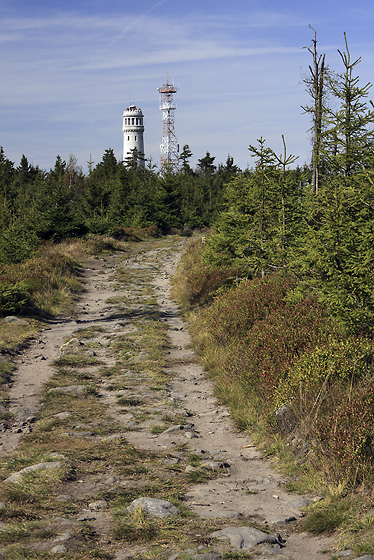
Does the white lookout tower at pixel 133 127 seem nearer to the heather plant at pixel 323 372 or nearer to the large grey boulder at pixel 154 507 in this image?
the heather plant at pixel 323 372

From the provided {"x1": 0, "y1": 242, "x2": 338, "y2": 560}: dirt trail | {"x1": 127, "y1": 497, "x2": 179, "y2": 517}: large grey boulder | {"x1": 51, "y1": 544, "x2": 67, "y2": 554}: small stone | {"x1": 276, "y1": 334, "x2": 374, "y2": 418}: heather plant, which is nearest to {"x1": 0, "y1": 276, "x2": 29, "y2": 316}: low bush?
{"x1": 0, "y1": 242, "x2": 338, "y2": 560}: dirt trail

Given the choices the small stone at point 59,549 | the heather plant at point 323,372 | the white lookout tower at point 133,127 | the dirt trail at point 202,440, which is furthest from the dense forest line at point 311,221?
the white lookout tower at point 133,127

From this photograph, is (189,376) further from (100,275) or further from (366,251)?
(100,275)

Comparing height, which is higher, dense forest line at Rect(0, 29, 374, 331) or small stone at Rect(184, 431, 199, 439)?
dense forest line at Rect(0, 29, 374, 331)

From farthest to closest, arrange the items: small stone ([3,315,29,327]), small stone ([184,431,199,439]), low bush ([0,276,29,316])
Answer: low bush ([0,276,29,316]) → small stone ([3,315,29,327]) → small stone ([184,431,199,439])

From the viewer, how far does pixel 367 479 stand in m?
5.08

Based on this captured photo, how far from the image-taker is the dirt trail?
4795 mm

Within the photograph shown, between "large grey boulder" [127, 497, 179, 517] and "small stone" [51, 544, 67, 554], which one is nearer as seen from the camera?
"small stone" [51, 544, 67, 554]

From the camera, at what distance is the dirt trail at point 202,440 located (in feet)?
15.7

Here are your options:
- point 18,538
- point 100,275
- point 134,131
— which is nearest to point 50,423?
point 18,538

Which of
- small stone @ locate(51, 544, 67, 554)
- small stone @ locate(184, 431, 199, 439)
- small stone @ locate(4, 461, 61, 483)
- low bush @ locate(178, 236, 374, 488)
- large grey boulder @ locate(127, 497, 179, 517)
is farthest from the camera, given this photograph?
small stone @ locate(184, 431, 199, 439)

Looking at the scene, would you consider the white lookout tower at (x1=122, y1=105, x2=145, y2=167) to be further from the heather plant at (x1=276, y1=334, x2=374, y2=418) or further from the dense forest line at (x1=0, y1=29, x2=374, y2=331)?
the heather plant at (x1=276, y1=334, x2=374, y2=418)

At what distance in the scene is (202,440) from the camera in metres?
7.38

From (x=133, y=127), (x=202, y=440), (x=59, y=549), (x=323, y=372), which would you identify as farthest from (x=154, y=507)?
(x=133, y=127)
